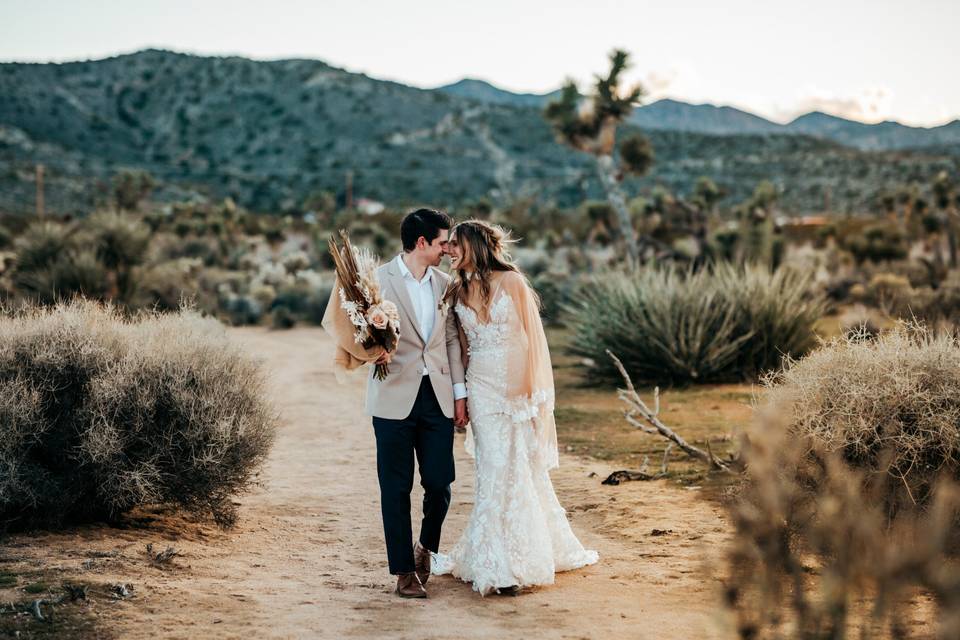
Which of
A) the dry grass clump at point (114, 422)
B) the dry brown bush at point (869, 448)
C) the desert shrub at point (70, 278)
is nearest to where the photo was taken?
the dry brown bush at point (869, 448)

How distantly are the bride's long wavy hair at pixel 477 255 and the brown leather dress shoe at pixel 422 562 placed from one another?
1475 mm

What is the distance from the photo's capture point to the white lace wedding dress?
5504 mm

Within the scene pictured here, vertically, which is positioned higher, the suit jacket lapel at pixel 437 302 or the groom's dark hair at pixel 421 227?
the groom's dark hair at pixel 421 227

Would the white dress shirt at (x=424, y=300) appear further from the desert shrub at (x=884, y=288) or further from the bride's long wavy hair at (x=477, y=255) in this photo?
the desert shrub at (x=884, y=288)

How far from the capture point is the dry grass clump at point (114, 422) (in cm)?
600

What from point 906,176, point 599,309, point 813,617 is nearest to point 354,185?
point 906,176

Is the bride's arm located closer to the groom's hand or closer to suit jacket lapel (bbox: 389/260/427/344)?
the groom's hand

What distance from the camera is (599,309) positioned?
14367mm

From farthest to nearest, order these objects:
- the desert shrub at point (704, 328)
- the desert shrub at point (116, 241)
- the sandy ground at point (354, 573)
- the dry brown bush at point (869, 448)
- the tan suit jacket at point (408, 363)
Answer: the desert shrub at point (116, 241) < the desert shrub at point (704, 328) < the tan suit jacket at point (408, 363) < the dry brown bush at point (869, 448) < the sandy ground at point (354, 573)

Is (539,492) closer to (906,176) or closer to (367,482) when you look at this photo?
(367,482)

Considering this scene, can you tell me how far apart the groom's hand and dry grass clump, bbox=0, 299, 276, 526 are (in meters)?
1.70

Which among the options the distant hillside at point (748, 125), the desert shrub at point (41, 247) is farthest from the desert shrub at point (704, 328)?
the distant hillside at point (748, 125)

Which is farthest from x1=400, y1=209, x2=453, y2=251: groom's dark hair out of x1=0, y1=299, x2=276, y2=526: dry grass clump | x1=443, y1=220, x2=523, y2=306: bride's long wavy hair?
x1=0, y1=299, x2=276, y2=526: dry grass clump

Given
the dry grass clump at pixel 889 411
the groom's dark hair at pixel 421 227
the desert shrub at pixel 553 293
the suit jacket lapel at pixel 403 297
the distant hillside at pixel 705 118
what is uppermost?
the distant hillside at pixel 705 118
